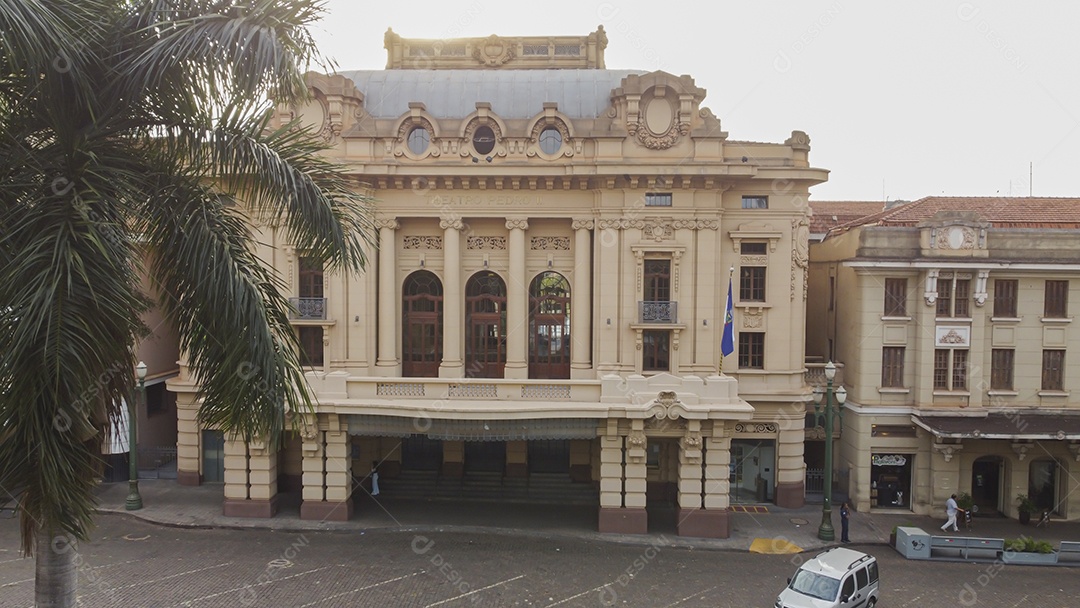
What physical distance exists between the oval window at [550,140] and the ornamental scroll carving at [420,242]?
19.3ft

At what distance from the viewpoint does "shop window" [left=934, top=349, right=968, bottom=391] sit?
86.7ft

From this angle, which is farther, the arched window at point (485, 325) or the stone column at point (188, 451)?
the arched window at point (485, 325)

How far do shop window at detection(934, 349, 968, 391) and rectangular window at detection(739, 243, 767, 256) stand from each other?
7.78 metres

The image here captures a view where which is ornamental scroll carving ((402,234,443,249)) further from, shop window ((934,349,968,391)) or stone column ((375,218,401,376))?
shop window ((934,349,968,391))

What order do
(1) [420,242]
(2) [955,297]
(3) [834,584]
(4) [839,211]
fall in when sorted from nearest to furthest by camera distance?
1. (3) [834,584]
2. (2) [955,297]
3. (1) [420,242]
4. (4) [839,211]

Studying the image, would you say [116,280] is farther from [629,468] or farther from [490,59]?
[490,59]

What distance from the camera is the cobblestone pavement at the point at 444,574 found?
1823 cm

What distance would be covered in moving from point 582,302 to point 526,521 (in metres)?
9.07

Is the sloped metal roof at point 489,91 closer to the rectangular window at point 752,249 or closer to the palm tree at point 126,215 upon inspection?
the rectangular window at point 752,249

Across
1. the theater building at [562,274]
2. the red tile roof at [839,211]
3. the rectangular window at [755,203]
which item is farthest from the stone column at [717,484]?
the red tile roof at [839,211]

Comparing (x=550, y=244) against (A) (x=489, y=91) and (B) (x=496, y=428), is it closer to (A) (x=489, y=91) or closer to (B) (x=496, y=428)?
(A) (x=489, y=91)

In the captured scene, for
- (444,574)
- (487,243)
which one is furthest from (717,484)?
(487,243)

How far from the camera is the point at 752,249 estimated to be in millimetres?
27797

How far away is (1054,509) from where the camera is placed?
26344 mm
